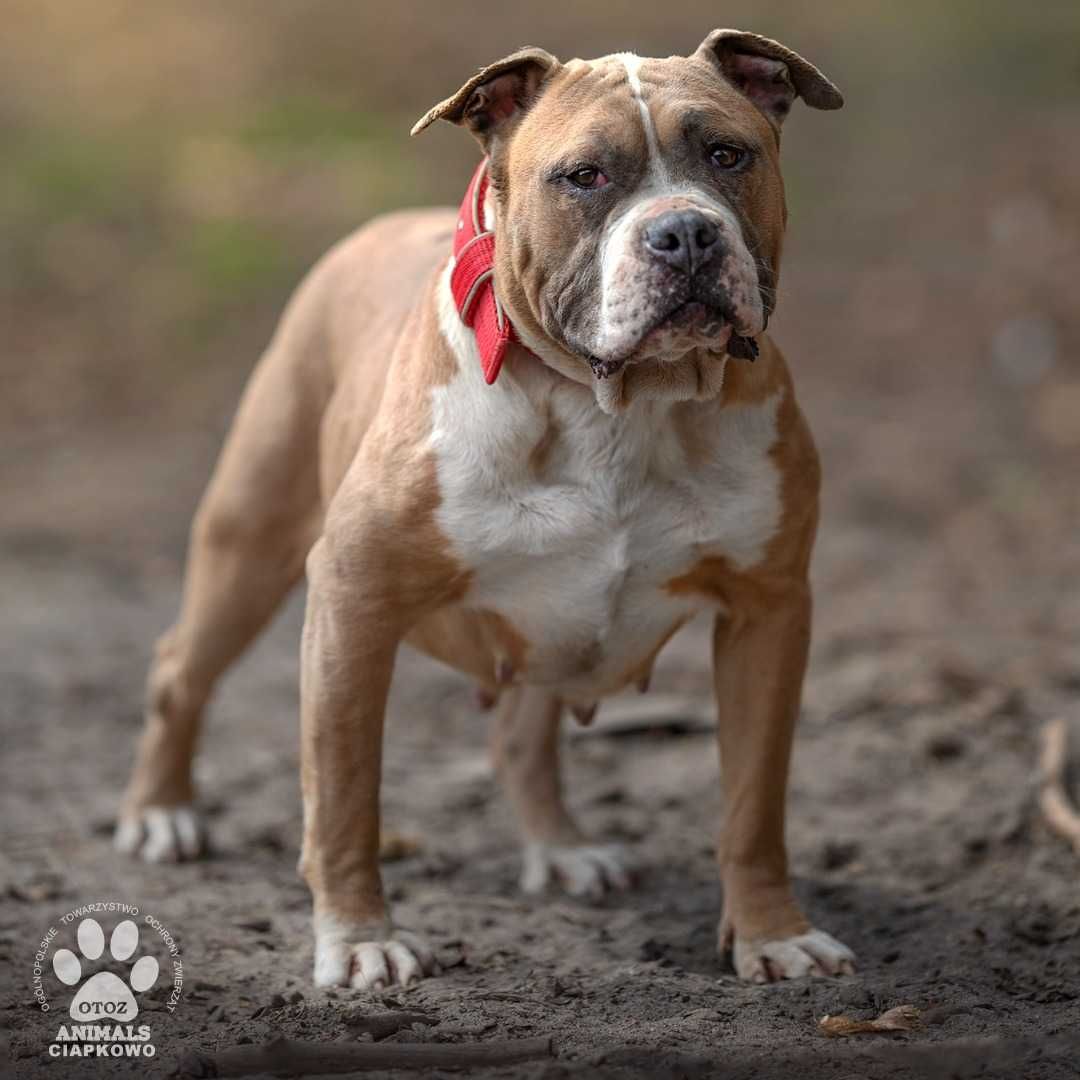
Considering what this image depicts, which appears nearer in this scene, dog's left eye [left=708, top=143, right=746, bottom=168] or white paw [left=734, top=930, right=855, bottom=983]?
dog's left eye [left=708, top=143, right=746, bottom=168]

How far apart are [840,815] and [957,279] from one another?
6.17 meters

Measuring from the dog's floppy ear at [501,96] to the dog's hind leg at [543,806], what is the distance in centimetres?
178

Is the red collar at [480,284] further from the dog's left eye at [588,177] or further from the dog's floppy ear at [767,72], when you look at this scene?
the dog's floppy ear at [767,72]

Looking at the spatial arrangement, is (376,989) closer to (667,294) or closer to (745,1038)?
(745,1038)

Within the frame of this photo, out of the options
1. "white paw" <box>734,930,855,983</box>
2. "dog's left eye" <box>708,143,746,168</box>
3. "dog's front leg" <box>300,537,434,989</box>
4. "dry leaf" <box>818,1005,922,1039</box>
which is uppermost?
"dog's left eye" <box>708,143,746,168</box>

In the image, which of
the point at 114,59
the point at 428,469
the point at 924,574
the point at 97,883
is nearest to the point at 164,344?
the point at 114,59

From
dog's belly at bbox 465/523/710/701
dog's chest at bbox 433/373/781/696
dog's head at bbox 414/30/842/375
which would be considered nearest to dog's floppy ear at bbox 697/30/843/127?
dog's head at bbox 414/30/842/375

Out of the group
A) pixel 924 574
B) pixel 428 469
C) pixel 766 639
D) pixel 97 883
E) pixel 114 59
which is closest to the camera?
pixel 428 469

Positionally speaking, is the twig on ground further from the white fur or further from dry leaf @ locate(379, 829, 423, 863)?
the white fur

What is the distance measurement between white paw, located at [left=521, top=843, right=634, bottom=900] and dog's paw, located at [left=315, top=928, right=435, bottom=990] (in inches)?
35.4

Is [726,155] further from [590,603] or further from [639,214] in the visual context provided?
[590,603]

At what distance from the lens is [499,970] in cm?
407

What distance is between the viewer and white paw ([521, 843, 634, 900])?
4.90 m

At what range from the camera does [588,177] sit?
3.50 meters
